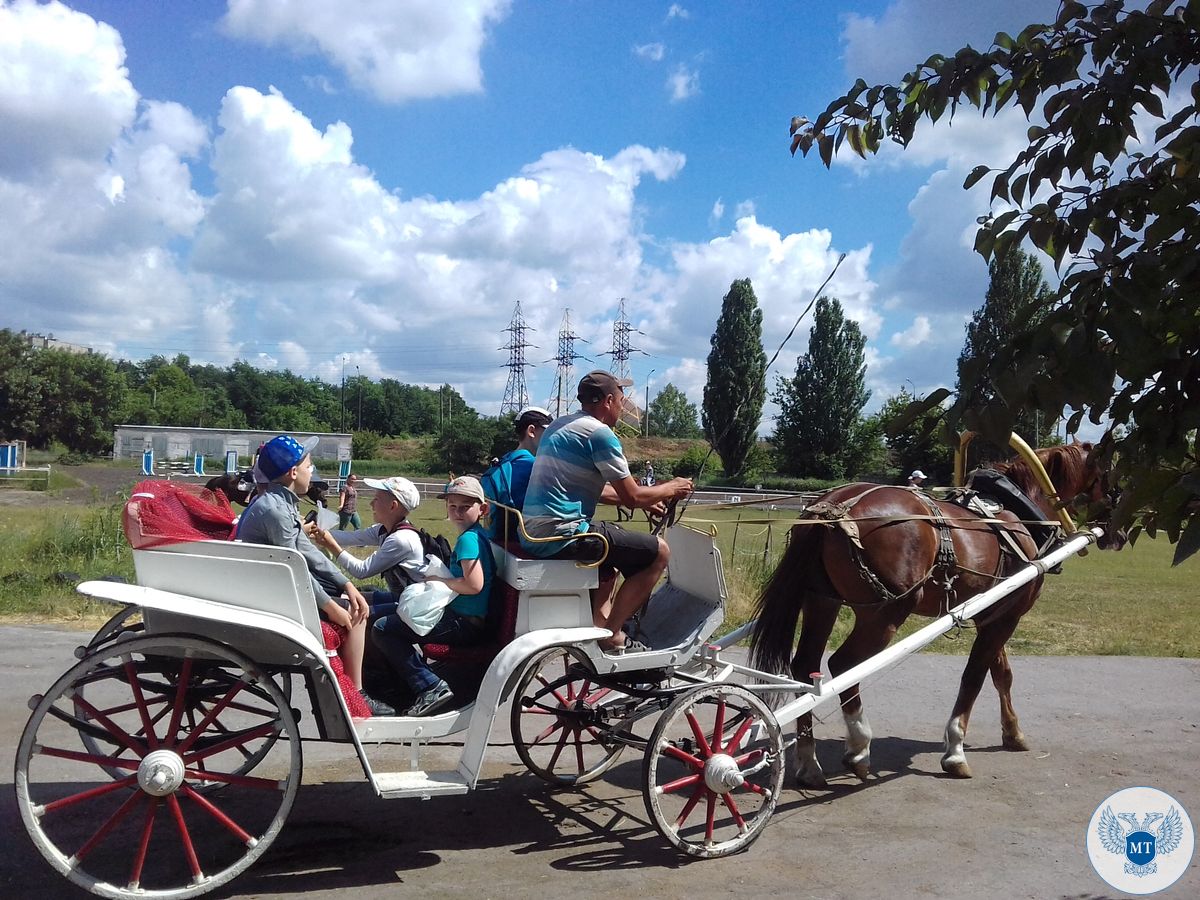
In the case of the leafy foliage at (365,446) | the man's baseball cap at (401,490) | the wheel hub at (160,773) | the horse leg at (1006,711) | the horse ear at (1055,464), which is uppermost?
the leafy foliage at (365,446)

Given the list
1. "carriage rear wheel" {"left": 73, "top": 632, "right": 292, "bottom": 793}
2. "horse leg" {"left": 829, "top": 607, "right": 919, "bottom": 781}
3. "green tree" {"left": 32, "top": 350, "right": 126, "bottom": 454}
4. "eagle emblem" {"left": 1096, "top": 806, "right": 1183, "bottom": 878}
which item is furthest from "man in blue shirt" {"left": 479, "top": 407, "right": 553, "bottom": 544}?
"green tree" {"left": 32, "top": 350, "right": 126, "bottom": 454}

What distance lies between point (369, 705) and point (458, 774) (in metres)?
0.56

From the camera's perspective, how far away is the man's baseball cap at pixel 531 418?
20.0 feet

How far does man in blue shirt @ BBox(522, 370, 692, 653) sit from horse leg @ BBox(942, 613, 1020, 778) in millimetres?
2485

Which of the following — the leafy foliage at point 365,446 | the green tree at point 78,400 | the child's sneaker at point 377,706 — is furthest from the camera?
the leafy foliage at point 365,446

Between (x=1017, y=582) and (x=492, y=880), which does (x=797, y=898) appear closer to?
(x=492, y=880)

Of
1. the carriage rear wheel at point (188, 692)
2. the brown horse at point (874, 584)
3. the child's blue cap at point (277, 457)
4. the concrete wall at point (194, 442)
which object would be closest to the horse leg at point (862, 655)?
the brown horse at point (874, 584)

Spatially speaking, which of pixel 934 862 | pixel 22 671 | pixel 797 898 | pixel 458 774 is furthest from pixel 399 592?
pixel 22 671

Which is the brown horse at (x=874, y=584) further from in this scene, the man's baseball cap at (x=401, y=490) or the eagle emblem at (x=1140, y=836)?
the man's baseball cap at (x=401, y=490)

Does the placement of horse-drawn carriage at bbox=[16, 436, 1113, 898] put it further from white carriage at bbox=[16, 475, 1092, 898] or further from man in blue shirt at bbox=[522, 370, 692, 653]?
man in blue shirt at bbox=[522, 370, 692, 653]

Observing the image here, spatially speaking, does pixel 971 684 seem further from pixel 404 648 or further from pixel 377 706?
pixel 377 706

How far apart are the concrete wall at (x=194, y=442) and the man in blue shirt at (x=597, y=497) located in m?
46.5

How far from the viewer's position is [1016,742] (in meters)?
6.29

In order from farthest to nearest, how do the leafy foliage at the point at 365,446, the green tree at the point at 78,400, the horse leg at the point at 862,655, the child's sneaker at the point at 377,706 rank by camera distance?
the leafy foliage at the point at 365,446, the green tree at the point at 78,400, the horse leg at the point at 862,655, the child's sneaker at the point at 377,706
